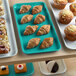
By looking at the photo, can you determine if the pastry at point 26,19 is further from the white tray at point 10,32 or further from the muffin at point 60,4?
the muffin at point 60,4

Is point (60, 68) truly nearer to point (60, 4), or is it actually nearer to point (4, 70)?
point (4, 70)

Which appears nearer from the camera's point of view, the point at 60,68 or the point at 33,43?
the point at 33,43

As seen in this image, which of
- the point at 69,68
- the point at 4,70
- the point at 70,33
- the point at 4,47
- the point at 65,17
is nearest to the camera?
the point at 4,47

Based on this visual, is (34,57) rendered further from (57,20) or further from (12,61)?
(57,20)

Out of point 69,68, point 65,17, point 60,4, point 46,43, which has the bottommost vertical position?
point 69,68

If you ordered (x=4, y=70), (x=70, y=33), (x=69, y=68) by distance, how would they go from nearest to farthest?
(x=70, y=33) < (x=4, y=70) < (x=69, y=68)

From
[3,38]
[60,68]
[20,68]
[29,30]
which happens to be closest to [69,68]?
[60,68]

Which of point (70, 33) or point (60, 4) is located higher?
point (60, 4)

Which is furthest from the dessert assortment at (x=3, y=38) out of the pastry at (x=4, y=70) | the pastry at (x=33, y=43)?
the pastry at (x=4, y=70)

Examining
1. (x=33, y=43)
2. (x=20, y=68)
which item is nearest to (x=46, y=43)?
(x=33, y=43)

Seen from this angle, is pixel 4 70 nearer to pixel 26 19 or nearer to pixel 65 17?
pixel 26 19
